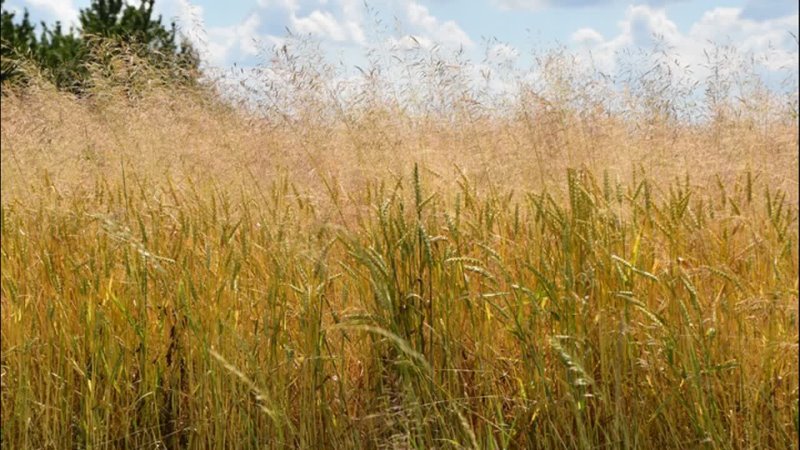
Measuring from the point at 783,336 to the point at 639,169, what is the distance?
0.87 m

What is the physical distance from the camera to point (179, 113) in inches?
143

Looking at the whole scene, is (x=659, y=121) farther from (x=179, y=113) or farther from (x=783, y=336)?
(x=179, y=113)

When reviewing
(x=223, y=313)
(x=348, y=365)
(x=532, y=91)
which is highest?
(x=532, y=91)

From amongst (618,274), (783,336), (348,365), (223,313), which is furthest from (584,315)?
(223,313)

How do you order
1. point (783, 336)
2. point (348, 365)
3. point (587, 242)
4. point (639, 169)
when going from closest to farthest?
1. point (783, 336)
2. point (587, 242)
3. point (348, 365)
4. point (639, 169)

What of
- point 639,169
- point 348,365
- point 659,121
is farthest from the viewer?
point 659,121

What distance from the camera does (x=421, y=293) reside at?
8.21ft

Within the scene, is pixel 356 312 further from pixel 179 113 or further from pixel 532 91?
pixel 179 113

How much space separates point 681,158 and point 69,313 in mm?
1935

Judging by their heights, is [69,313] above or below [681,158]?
below

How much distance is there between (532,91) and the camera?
3127 mm

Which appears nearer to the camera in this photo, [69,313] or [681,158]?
[69,313]

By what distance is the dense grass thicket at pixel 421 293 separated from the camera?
A: 2.37 meters

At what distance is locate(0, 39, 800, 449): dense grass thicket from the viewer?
2373 millimetres
